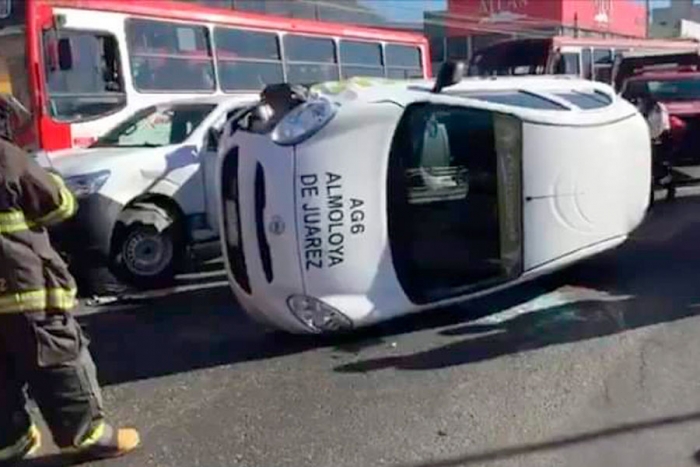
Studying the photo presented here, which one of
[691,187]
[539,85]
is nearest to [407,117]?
[539,85]

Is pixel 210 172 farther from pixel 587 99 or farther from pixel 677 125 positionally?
pixel 677 125

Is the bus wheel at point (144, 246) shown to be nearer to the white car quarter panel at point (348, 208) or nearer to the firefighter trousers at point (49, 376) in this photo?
the white car quarter panel at point (348, 208)

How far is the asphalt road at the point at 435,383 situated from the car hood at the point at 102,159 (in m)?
1.27

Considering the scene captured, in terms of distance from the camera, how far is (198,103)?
9.32m

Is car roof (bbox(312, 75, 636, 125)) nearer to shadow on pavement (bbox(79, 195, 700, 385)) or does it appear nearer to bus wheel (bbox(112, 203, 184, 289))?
shadow on pavement (bbox(79, 195, 700, 385))

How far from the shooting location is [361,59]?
16109mm

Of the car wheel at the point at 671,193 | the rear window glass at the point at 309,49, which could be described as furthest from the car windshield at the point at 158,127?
the car wheel at the point at 671,193

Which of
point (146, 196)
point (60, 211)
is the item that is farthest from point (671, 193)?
point (60, 211)

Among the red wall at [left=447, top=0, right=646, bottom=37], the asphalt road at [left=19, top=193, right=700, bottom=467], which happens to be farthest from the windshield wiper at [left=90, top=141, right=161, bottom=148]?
the red wall at [left=447, top=0, right=646, bottom=37]

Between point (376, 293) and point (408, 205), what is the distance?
616 mm

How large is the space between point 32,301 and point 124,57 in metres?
7.96

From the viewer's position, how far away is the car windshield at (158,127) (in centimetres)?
891

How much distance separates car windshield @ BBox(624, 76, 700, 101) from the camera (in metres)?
13.8

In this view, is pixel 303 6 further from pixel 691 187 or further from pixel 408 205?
pixel 408 205
